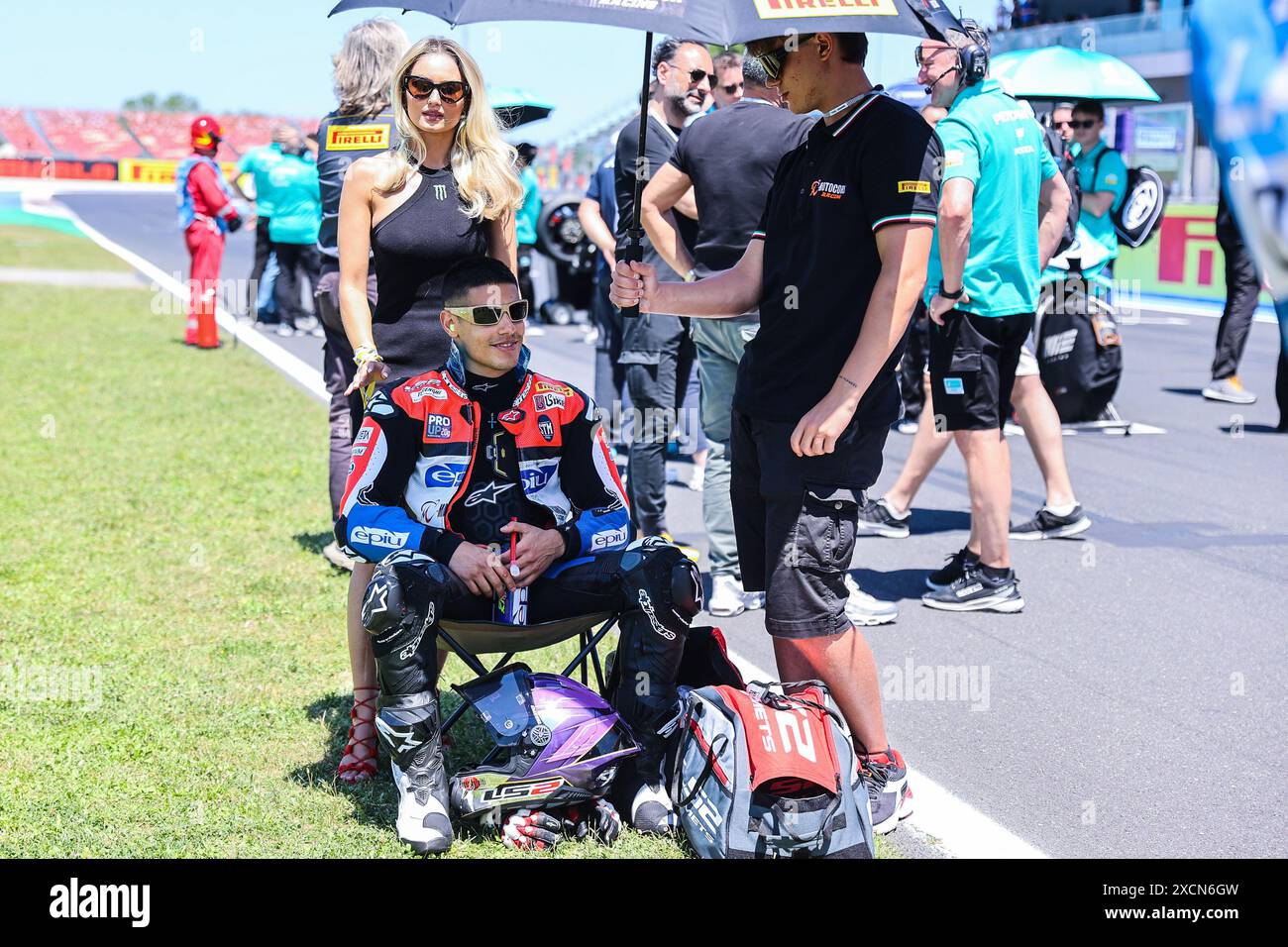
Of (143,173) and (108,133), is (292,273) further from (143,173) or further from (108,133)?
(108,133)

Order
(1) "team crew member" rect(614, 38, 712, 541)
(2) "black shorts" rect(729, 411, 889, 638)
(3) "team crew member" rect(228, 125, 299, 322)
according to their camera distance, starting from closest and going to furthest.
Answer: (2) "black shorts" rect(729, 411, 889, 638) < (1) "team crew member" rect(614, 38, 712, 541) < (3) "team crew member" rect(228, 125, 299, 322)

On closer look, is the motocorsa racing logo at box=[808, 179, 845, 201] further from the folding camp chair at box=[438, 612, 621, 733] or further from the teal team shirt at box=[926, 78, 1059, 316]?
the teal team shirt at box=[926, 78, 1059, 316]

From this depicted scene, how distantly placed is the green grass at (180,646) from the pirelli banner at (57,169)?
65.1 m

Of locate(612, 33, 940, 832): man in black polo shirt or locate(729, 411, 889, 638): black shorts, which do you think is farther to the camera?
locate(729, 411, 889, 638): black shorts

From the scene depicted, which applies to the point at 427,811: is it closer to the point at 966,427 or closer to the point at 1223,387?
the point at 966,427

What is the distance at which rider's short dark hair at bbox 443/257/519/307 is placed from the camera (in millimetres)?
3836

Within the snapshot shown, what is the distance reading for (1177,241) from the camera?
21.6 metres

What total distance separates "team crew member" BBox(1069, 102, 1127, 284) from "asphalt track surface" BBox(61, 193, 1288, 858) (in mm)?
1441

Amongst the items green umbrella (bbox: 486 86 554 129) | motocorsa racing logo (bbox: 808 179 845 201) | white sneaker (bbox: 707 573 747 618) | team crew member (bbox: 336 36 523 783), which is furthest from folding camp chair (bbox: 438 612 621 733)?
green umbrella (bbox: 486 86 554 129)

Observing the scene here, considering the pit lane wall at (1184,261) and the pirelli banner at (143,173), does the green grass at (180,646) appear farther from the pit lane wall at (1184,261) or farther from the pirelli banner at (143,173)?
the pirelli banner at (143,173)

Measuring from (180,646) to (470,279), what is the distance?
81.7 inches

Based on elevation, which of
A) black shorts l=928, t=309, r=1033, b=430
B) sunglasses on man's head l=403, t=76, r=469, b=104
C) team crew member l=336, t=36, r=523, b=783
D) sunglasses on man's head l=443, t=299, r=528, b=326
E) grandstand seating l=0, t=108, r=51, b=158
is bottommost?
black shorts l=928, t=309, r=1033, b=430
